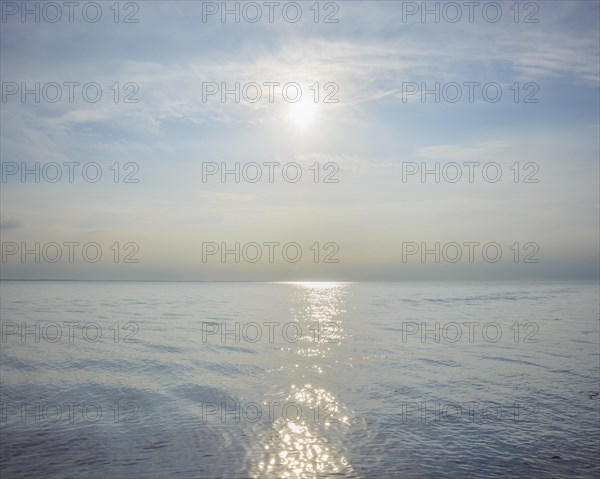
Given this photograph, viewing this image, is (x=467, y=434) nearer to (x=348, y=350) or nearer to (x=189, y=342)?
(x=348, y=350)

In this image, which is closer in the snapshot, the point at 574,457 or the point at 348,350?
the point at 574,457

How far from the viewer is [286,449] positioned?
1420cm

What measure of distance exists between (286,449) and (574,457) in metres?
9.09

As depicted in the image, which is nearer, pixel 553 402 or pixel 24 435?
pixel 24 435

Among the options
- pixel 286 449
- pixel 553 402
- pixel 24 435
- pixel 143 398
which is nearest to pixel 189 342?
pixel 143 398

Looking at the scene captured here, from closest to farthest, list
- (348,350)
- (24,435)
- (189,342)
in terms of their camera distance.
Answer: (24,435), (348,350), (189,342)

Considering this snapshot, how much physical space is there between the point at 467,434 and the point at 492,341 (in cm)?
2610

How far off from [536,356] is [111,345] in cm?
3243

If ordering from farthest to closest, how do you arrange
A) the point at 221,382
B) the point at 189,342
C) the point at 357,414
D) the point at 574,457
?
the point at 189,342 < the point at 221,382 < the point at 357,414 < the point at 574,457

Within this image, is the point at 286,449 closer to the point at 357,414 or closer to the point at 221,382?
the point at 357,414

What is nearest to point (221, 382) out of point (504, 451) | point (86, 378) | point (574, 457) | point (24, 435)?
point (86, 378)

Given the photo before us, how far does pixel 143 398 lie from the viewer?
19.9m

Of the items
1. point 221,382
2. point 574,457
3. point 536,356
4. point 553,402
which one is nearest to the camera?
point 574,457

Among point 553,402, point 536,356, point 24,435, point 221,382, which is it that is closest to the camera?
point 24,435
